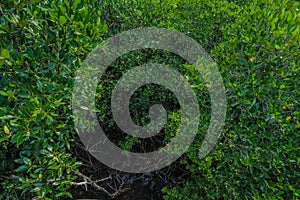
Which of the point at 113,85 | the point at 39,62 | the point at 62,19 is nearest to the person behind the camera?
the point at 62,19

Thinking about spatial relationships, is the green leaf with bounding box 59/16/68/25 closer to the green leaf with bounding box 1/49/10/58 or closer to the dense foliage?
the dense foliage

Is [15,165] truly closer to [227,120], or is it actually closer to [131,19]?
[131,19]

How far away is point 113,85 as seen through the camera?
2.93 metres

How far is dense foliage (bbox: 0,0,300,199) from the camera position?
1519 millimetres

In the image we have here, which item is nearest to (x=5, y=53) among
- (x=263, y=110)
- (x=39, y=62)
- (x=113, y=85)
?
(x=39, y=62)

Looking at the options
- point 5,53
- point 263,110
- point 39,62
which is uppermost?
point 5,53

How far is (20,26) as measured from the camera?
1509 mm

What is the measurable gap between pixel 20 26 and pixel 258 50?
186cm

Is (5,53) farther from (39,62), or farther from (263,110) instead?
(263,110)

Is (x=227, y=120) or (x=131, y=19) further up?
Result: (x=131, y=19)

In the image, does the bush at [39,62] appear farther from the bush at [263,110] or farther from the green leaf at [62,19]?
the bush at [263,110]

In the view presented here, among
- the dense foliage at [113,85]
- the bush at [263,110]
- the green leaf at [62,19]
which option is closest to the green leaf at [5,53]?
the dense foliage at [113,85]

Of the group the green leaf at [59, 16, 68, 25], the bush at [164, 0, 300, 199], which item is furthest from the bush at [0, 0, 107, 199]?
the bush at [164, 0, 300, 199]

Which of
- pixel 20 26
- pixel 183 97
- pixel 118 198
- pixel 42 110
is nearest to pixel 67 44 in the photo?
pixel 20 26
